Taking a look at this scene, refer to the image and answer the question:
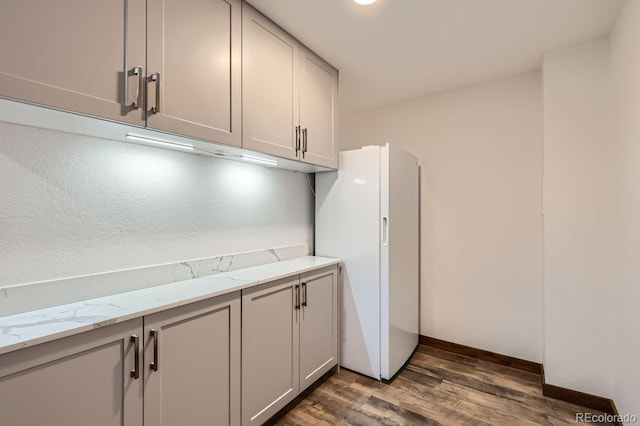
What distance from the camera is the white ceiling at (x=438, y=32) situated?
1.68 meters

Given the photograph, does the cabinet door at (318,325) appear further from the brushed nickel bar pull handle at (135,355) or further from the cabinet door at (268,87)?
the brushed nickel bar pull handle at (135,355)

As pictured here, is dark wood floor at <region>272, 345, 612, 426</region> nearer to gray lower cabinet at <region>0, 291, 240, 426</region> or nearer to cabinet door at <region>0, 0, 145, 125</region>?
gray lower cabinet at <region>0, 291, 240, 426</region>

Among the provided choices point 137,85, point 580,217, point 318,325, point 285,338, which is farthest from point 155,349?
point 580,217

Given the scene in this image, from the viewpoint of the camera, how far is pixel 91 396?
1.04m

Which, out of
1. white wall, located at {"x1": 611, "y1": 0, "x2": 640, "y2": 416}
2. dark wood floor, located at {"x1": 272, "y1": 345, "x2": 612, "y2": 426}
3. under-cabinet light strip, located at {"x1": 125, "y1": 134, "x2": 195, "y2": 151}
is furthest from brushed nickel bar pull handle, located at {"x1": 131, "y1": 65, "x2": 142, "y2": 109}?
white wall, located at {"x1": 611, "y1": 0, "x2": 640, "y2": 416}

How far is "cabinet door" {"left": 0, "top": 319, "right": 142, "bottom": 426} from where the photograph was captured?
889 mm

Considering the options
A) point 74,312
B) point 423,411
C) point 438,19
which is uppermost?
point 438,19

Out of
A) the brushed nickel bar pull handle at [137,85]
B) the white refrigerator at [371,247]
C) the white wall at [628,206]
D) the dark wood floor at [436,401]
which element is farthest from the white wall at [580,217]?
the brushed nickel bar pull handle at [137,85]

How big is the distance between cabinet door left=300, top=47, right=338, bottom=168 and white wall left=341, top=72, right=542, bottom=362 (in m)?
1.02

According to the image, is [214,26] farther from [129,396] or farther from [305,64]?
[129,396]

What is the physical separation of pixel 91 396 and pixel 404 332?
2153mm

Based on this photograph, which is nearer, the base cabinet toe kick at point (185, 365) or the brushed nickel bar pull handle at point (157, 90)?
the base cabinet toe kick at point (185, 365)

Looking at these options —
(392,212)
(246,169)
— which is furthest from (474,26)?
(246,169)

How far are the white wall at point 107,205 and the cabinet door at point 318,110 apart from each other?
48 centimetres
